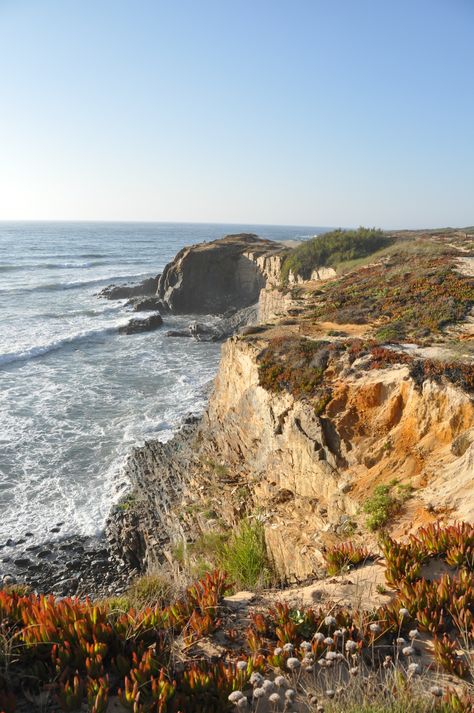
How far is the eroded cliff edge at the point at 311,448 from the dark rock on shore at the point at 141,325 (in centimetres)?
2186

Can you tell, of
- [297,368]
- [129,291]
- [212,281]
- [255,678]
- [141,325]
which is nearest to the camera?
[255,678]

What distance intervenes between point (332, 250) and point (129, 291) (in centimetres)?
2550

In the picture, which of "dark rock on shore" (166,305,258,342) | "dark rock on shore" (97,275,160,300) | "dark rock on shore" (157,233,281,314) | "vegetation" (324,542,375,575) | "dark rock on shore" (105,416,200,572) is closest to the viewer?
"vegetation" (324,542,375,575)

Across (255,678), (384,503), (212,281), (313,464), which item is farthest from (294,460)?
(212,281)

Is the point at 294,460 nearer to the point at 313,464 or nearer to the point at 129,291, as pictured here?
the point at 313,464

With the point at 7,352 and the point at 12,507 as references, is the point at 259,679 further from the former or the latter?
the point at 7,352

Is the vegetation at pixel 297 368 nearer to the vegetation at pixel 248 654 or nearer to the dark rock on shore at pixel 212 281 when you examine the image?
the vegetation at pixel 248 654

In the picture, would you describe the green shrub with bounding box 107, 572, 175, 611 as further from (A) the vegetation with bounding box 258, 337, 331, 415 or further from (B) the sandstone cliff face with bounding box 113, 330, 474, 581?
(A) the vegetation with bounding box 258, 337, 331, 415

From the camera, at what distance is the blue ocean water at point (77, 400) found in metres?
15.3

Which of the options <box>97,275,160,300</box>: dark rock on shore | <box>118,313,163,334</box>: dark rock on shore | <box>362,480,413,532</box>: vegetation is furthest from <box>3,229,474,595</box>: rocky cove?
<box>97,275,160,300</box>: dark rock on shore

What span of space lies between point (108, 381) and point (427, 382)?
803 inches

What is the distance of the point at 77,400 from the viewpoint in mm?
22688

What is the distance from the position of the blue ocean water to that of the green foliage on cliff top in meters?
10.3

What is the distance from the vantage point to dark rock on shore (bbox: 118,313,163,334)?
37000 mm
